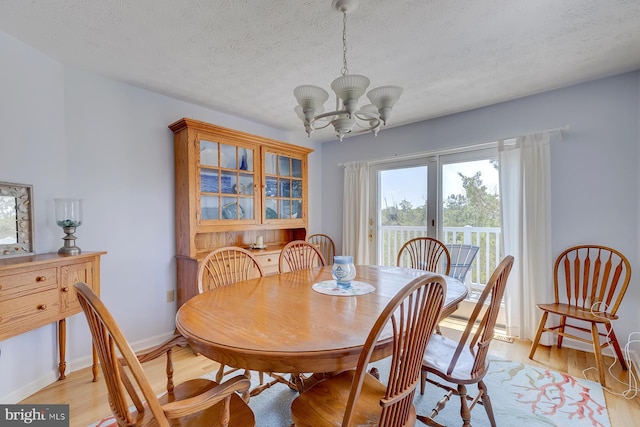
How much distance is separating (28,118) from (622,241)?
14.5ft

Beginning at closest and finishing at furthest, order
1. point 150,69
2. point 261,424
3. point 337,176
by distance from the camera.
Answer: point 261,424, point 150,69, point 337,176

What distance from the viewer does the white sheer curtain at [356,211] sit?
385 cm

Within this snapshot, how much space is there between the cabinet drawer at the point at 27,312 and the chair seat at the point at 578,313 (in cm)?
346

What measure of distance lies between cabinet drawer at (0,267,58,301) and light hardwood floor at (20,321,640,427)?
74 cm

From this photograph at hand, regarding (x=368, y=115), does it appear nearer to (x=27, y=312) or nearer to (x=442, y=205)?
(x=442, y=205)

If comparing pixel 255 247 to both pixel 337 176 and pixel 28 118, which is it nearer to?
pixel 337 176

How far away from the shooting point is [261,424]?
5.46 ft

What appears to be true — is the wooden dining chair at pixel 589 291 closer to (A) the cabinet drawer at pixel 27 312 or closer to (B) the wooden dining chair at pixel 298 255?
(B) the wooden dining chair at pixel 298 255

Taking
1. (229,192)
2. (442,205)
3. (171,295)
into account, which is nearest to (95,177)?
(229,192)

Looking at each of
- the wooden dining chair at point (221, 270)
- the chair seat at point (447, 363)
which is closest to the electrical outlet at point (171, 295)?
the wooden dining chair at point (221, 270)

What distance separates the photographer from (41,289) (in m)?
1.71

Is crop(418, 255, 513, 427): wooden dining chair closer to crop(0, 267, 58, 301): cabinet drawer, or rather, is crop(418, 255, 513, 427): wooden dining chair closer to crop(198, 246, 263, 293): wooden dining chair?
crop(198, 246, 263, 293): wooden dining chair

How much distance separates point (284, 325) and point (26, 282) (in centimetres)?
158

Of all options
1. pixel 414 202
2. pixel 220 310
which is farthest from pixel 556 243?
pixel 220 310
